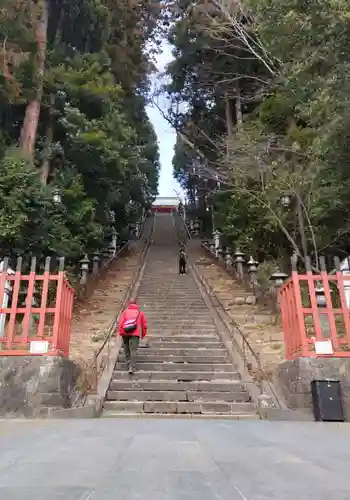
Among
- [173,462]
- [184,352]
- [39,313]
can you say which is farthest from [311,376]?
[39,313]

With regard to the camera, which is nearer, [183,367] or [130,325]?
[130,325]

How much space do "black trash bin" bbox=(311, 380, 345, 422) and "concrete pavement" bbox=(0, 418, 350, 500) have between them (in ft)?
1.85

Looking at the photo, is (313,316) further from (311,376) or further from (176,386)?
(176,386)

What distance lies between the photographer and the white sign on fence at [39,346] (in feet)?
22.0

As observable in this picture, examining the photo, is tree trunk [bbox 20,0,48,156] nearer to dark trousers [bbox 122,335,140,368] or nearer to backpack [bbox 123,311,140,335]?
backpack [bbox 123,311,140,335]

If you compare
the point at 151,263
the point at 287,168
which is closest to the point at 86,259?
the point at 151,263

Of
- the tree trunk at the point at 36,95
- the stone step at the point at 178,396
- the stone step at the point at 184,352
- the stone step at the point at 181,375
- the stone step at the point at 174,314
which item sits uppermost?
the tree trunk at the point at 36,95

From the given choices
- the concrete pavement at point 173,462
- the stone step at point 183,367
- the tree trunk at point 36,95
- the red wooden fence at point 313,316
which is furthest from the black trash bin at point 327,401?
the tree trunk at point 36,95

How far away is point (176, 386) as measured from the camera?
7.78 meters

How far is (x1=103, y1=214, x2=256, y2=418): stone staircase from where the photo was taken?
702cm

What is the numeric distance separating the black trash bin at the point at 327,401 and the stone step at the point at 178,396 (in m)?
1.35

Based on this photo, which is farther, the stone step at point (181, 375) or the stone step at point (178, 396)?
the stone step at point (181, 375)

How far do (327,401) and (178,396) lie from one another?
2.38 metres

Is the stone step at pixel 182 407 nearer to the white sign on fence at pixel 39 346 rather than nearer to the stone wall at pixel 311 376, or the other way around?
the stone wall at pixel 311 376
